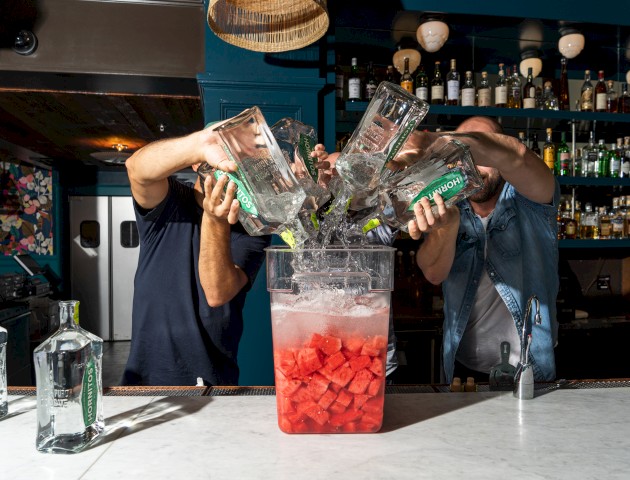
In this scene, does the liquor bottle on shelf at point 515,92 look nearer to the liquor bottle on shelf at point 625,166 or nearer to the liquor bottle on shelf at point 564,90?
the liquor bottle on shelf at point 564,90

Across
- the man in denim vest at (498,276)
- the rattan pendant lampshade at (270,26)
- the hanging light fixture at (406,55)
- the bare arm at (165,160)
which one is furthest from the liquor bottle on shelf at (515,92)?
the bare arm at (165,160)

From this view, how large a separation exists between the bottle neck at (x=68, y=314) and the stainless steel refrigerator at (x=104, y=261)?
6.14 meters

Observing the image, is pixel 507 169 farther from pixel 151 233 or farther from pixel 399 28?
pixel 399 28

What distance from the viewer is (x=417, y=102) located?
0.83 m

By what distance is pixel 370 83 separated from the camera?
283 centimetres

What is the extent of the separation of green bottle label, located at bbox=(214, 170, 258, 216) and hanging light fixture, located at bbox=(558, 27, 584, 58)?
2522 mm

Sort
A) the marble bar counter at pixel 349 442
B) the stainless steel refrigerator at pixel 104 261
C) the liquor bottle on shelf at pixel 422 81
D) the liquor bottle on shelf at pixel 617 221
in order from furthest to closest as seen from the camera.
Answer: the stainless steel refrigerator at pixel 104 261
the liquor bottle on shelf at pixel 617 221
the liquor bottle on shelf at pixel 422 81
the marble bar counter at pixel 349 442

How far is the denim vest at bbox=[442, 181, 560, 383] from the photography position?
1663 millimetres

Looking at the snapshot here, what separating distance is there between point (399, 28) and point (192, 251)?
180cm

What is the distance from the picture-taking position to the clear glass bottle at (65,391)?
2.49 feet

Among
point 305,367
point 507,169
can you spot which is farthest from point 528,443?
point 507,169

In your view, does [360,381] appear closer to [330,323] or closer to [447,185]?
[330,323]

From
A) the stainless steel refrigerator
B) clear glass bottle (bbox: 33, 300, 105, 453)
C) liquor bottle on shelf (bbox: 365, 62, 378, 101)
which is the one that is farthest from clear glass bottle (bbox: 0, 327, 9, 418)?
the stainless steel refrigerator

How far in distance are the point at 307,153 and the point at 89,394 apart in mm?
528
